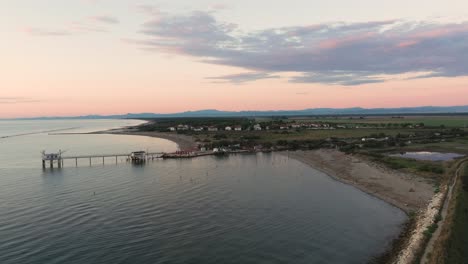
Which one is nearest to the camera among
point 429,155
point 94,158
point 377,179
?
point 377,179

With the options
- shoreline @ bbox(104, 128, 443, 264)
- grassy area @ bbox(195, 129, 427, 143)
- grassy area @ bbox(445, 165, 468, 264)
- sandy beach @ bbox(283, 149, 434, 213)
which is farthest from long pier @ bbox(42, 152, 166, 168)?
grassy area @ bbox(445, 165, 468, 264)

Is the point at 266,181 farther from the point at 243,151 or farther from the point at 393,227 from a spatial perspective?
the point at 243,151

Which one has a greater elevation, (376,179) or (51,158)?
(51,158)

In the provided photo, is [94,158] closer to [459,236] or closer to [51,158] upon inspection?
[51,158]

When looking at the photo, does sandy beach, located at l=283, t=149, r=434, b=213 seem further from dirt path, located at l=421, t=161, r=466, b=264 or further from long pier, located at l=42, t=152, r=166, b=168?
long pier, located at l=42, t=152, r=166, b=168

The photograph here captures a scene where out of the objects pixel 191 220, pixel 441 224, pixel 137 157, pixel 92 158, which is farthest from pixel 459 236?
pixel 92 158

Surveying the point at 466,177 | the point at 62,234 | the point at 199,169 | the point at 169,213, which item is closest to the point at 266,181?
the point at 199,169

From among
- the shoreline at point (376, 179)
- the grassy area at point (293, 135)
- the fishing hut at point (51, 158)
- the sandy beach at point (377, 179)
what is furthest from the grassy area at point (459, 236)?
the grassy area at point (293, 135)
